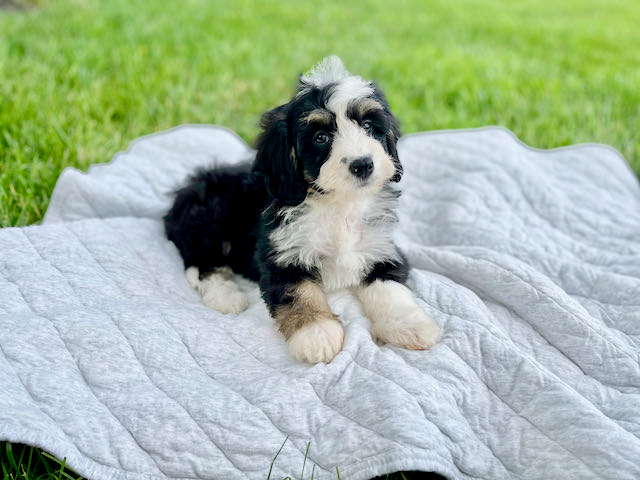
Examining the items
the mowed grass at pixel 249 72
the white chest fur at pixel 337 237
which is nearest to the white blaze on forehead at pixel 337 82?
the white chest fur at pixel 337 237

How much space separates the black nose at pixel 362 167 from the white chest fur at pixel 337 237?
358mm

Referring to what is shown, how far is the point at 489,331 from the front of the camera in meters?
3.33

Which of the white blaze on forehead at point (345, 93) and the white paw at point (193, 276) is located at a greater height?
the white blaze on forehead at point (345, 93)

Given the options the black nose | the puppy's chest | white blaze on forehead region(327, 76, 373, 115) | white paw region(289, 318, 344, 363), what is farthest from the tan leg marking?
white blaze on forehead region(327, 76, 373, 115)

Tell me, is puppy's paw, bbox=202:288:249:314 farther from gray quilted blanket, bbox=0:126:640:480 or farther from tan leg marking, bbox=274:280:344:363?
tan leg marking, bbox=274:280:344:363

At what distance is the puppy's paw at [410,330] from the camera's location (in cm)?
327

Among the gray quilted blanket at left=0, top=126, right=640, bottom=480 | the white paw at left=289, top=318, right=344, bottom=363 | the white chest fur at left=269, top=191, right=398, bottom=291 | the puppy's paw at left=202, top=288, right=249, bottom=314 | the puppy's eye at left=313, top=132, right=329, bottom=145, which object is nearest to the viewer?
the gray quilted blanket at left=0, top=126, right=640, bottom=480

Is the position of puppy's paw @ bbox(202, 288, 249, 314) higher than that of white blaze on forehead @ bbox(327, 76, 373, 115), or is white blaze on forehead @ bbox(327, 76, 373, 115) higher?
white blaze on forehead @ bbox(327, 76, 373, 115)

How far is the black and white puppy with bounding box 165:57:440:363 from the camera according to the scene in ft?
10.8

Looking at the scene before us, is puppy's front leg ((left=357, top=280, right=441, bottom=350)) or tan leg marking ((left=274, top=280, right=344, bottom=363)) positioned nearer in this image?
tan leg marking ((left=274, top=280, right=344, bottom=363))

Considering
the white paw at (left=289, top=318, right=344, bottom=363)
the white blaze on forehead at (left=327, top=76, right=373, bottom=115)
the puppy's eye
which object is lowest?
the white paw at (left=289, top=318, right=344, bottom=363)

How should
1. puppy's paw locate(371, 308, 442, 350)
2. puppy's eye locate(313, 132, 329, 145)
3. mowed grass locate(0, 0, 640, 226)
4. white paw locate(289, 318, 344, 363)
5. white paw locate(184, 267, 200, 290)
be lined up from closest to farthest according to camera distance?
white paw locate(289, 318, 344, 363), puppy's paw locate(371, 308, 442, 350), puppy's eye locate(313, 132, 329, 145), white paw locate(184, 267, 200, 290), mowed grass locate(0, 0, 640, 226)

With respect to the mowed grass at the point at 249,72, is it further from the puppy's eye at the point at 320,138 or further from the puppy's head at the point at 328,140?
the puppy's eye at the point at 320,138

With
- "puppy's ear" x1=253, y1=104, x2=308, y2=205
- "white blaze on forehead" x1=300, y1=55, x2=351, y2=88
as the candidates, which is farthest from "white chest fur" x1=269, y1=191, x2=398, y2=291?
"white blaze on forehead" x1=300, y1=55, x2=351, y2=88
